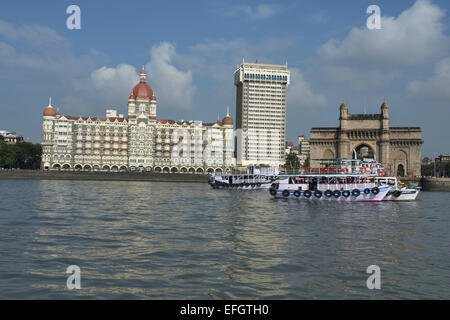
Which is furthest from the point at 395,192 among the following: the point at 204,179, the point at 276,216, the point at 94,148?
the point at 94,148

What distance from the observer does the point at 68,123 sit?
399 ft

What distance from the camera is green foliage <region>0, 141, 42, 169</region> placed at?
11869 centimetres

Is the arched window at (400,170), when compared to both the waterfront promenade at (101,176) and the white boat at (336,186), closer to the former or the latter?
the waterfront promenade at (101,176)

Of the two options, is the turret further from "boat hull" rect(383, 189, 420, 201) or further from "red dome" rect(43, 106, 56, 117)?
"red dome" rect(43, 106, 56, 117)

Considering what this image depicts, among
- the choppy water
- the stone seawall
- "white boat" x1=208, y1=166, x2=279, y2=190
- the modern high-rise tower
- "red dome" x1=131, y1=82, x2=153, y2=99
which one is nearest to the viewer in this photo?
the choppy water

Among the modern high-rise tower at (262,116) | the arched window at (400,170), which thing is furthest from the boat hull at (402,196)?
the modern high-rise tower at (262,116)

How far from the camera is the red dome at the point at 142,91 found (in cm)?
12725

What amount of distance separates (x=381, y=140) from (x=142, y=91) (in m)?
72.7

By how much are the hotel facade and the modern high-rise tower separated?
4239 cm

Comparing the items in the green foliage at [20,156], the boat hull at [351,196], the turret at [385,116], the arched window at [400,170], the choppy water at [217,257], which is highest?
the turret at [385,116]

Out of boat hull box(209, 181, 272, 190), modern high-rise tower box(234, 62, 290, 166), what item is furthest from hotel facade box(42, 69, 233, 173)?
boat hull box(209, 181, 272, 190)

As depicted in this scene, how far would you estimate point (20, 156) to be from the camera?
128 m

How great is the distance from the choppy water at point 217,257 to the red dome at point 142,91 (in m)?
104

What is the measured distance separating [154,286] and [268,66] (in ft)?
566
